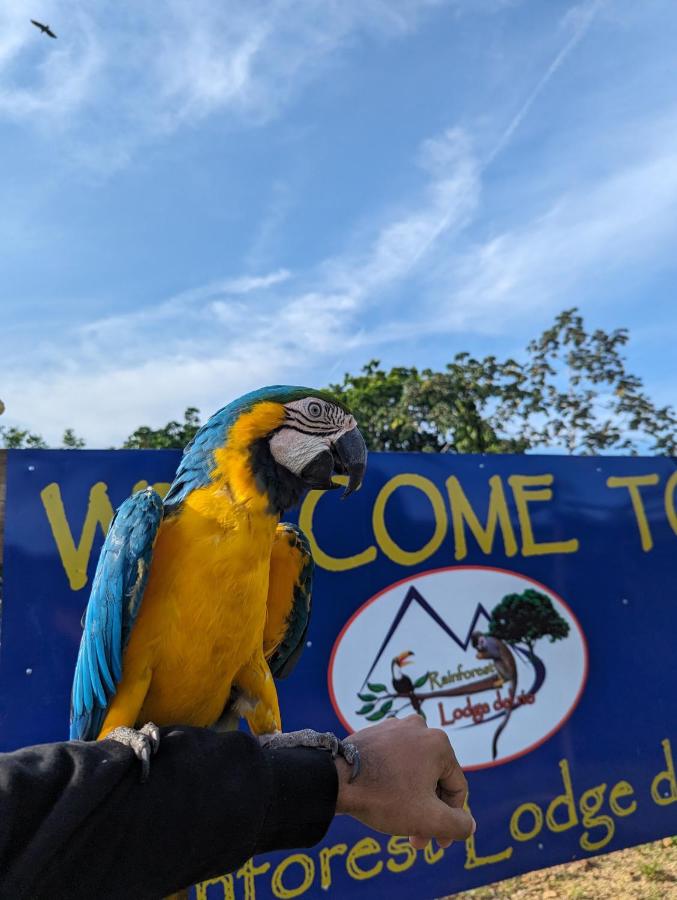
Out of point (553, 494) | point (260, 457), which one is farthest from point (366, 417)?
point (260, 457)

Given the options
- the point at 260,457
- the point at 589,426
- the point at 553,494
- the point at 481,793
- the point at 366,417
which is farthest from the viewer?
the point at 366,417

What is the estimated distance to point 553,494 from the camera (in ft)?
10.9

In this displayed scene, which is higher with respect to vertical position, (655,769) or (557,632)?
(557,632)

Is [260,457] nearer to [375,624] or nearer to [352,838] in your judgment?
[375,624]

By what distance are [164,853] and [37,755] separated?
22 centimetres

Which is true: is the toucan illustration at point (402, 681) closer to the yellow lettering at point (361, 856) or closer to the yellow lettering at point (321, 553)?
the yellow lettering at point (321, 553)

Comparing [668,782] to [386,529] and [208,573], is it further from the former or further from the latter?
[208,573]

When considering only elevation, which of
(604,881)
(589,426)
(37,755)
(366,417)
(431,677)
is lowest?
(604,881)

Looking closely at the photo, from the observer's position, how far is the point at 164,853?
888 millimetres

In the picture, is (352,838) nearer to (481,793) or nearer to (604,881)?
(481,793)

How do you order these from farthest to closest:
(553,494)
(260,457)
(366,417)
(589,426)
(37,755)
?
(366,417), (589,426), (553,494), (260,457), (37,755)

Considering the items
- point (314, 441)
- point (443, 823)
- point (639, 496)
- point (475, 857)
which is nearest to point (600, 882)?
point (475, 857)

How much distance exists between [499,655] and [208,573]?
1983 millimetres

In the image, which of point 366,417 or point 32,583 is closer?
point 32,583
